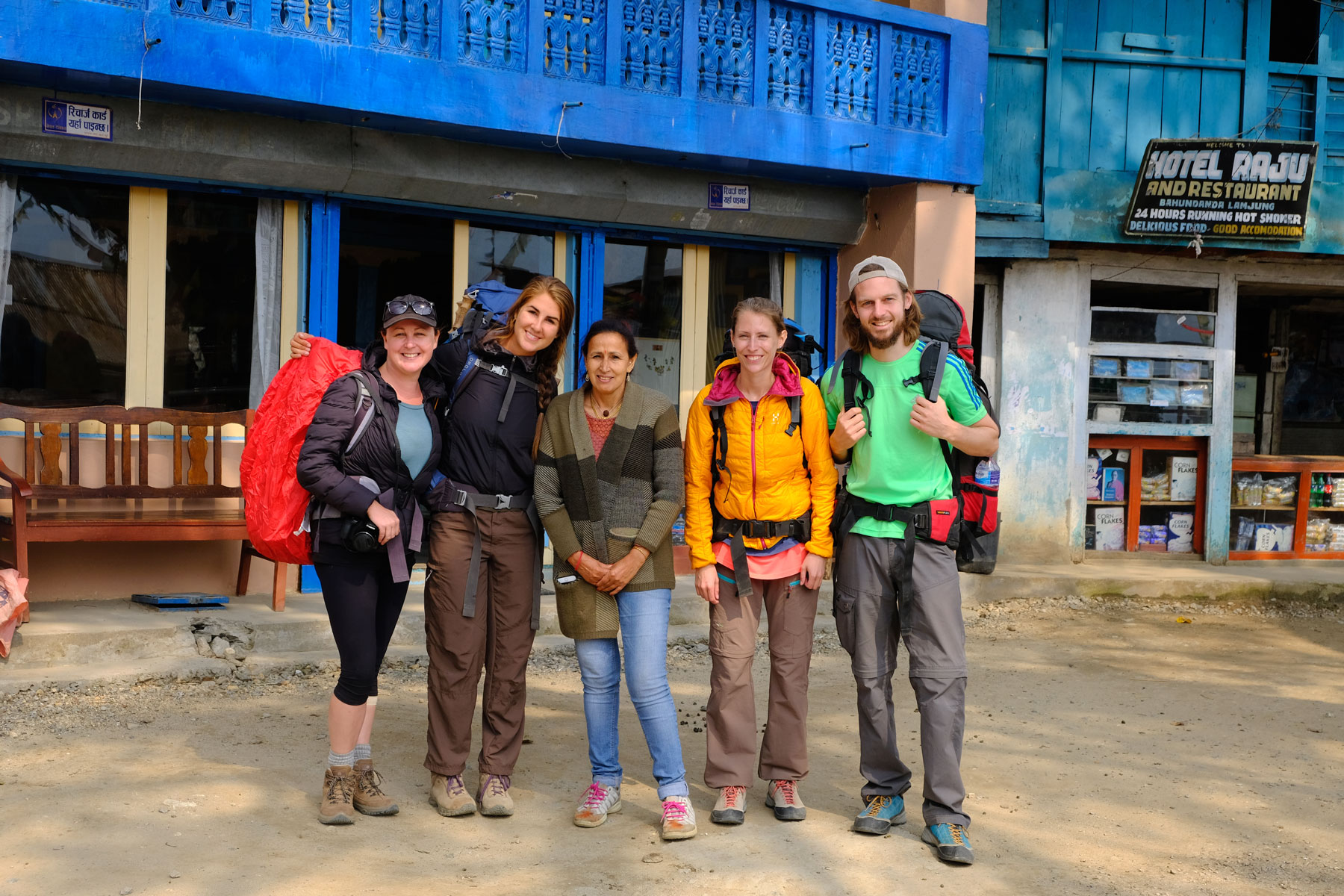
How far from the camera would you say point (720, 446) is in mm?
4461

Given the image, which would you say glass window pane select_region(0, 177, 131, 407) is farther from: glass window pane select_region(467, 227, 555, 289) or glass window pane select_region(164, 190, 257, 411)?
glass window pane select_region(467, 227, 555, 289)

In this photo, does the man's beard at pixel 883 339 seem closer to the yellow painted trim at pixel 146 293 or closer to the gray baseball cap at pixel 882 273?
the gray baseball cap at pixel 882 273

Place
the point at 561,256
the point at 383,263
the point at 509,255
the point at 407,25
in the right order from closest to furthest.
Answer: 1. the point at 407,25
2. the point at 383,263
3. the point at 509,255
4. the point at 561,256

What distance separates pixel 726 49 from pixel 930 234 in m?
2.15

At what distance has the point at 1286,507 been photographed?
37.6 feet

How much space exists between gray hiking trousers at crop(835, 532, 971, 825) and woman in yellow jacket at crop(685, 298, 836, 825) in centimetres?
16

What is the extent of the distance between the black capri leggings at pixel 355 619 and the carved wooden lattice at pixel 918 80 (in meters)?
6.53

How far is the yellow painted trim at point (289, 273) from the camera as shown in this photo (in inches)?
317

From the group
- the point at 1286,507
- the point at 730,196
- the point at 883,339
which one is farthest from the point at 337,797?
the point at 1286,507

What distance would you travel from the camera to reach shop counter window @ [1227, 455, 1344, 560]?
1135 cm

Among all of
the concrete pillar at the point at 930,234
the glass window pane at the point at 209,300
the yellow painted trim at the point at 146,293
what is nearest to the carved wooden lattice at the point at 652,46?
the concrete pillar at the point at 930,234

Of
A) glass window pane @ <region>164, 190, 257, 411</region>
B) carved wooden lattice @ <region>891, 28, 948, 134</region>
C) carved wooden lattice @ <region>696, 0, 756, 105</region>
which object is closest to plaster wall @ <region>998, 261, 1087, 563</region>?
carved wooden lattice @ <region>891, 28, 948, 134</region>

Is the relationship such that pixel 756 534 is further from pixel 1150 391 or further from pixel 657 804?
pixel 1150 391

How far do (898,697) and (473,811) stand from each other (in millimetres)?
2877
